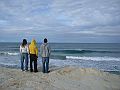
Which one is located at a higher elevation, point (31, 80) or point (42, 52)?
point (42, 52)

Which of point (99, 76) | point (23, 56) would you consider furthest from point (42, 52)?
point (99, 76)

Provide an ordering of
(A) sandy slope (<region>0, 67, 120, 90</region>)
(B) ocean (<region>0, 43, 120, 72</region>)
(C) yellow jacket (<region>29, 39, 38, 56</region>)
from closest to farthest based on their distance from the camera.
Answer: (A) sandy slope (<region>0, 67, 120, 90</region>) < (C) yellow jacket (<region>29, 39, 38, 56</region>) < (B) ocean (<region>0, 43, 120, 72</region>)

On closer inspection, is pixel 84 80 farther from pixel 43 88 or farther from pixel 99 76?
pixel 43 88

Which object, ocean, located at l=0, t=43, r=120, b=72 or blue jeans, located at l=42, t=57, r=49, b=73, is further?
ocean, located at l=0, t=43, r=120, b=72

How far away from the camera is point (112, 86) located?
34.2 feet

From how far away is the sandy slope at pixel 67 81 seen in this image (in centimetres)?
953

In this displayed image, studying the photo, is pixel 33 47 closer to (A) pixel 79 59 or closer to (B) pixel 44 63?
(B) pixel 44 63

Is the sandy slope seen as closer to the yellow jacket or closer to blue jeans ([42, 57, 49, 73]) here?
blue jeans ([42, 57, 49, 73])

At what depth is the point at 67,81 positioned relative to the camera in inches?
413

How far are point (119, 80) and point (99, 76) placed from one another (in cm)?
99

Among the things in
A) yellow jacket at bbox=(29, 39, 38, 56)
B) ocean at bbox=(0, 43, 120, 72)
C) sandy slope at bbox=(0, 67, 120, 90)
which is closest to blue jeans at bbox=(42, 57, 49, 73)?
yellow jacket at bbox=(29, 39, 38, 56)

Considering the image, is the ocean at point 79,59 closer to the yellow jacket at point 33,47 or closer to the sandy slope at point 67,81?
the yellow jacket at point 33,47

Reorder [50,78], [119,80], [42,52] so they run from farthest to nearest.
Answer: [42,52], [119,80], [50,78]

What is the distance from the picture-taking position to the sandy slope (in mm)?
9531
